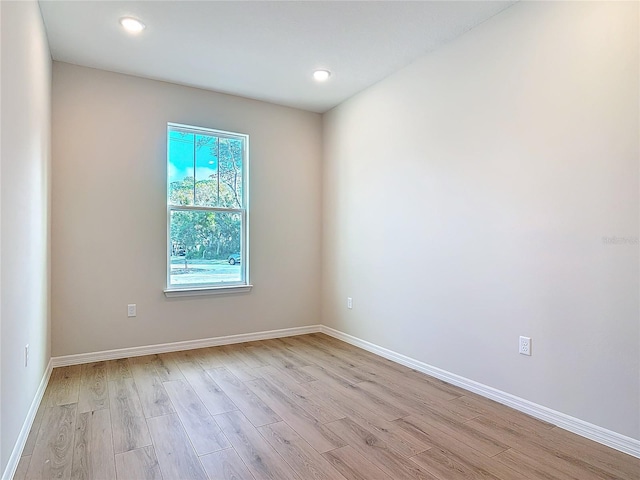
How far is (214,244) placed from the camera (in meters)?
4.11

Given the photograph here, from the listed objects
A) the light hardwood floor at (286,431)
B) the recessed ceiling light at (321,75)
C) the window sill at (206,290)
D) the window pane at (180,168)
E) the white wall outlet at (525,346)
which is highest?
the recessed ceiling light at (321,75)

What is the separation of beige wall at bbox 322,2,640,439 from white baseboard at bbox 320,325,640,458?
42 millimetres

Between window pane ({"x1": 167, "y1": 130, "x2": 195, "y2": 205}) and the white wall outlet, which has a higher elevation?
window pane ({"x1": 167, "y1": 130, "x2": 195, "y2": 205})

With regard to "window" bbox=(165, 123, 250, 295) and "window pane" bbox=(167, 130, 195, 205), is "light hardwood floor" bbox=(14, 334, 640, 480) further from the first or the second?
"window pane" bbox=(167, 130, 195, 205)

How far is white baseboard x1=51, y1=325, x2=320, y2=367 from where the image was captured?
340 centimetres

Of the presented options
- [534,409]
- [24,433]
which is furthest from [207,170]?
[534,409]

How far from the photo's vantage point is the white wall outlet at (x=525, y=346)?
248cm

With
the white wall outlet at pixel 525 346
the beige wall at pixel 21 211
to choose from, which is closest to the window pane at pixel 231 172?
the beige wall at pixel 21 211

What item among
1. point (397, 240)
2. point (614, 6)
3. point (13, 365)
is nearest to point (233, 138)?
point (397, 240)

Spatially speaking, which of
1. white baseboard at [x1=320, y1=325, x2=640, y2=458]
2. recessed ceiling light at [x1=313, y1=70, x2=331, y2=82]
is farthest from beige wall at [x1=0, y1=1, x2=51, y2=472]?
white baseboard at [x1=320, y1=325, x2=640, y2=458]

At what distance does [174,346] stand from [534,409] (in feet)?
10.3

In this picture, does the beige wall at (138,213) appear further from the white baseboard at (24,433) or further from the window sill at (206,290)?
the white baseboard at (24,433)

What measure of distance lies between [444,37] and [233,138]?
2333 millimetres

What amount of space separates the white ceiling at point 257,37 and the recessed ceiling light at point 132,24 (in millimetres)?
47
